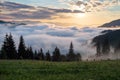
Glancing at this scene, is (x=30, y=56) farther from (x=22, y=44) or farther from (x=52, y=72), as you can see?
(x=52, y=72)

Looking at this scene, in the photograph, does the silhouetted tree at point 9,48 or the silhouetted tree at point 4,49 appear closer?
the silhouetted tree at point 4,49

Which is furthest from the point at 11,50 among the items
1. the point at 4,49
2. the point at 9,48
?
the point at 4,49

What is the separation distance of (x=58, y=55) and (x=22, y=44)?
58.0 feet

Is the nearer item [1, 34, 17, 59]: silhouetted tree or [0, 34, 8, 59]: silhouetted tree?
[0, 34, 8, 59]: silhouetted tree

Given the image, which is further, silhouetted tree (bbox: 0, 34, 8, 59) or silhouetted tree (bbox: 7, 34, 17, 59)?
silhouetted tree (bbox: 7, 34, 17, 59)

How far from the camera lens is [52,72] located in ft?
105

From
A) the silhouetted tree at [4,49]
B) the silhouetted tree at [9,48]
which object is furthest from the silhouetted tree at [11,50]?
the silhouetted tree at [4,49]

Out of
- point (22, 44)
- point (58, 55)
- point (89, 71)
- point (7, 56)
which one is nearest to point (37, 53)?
point (58, 55)

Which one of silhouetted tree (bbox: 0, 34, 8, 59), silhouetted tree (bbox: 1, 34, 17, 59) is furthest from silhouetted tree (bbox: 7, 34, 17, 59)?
silhouetted tree (bbox: 0, 34, 8, 59)

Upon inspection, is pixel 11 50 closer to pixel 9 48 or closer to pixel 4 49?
pixel 9 48

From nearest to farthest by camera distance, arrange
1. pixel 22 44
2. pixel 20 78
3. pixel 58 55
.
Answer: pixel 20 78, pixel 22 44, pixel 58 55

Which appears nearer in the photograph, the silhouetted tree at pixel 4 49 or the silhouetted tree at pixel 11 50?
the silhouetted tree at pixel 4 49

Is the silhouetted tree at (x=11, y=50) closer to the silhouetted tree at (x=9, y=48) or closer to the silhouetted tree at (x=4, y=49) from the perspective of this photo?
the silhouetted tree at (x=9, y=48)

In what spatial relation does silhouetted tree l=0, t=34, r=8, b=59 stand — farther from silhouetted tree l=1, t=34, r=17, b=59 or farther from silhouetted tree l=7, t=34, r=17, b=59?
silhouetted tree l=7, t=34, r=17, b=59
